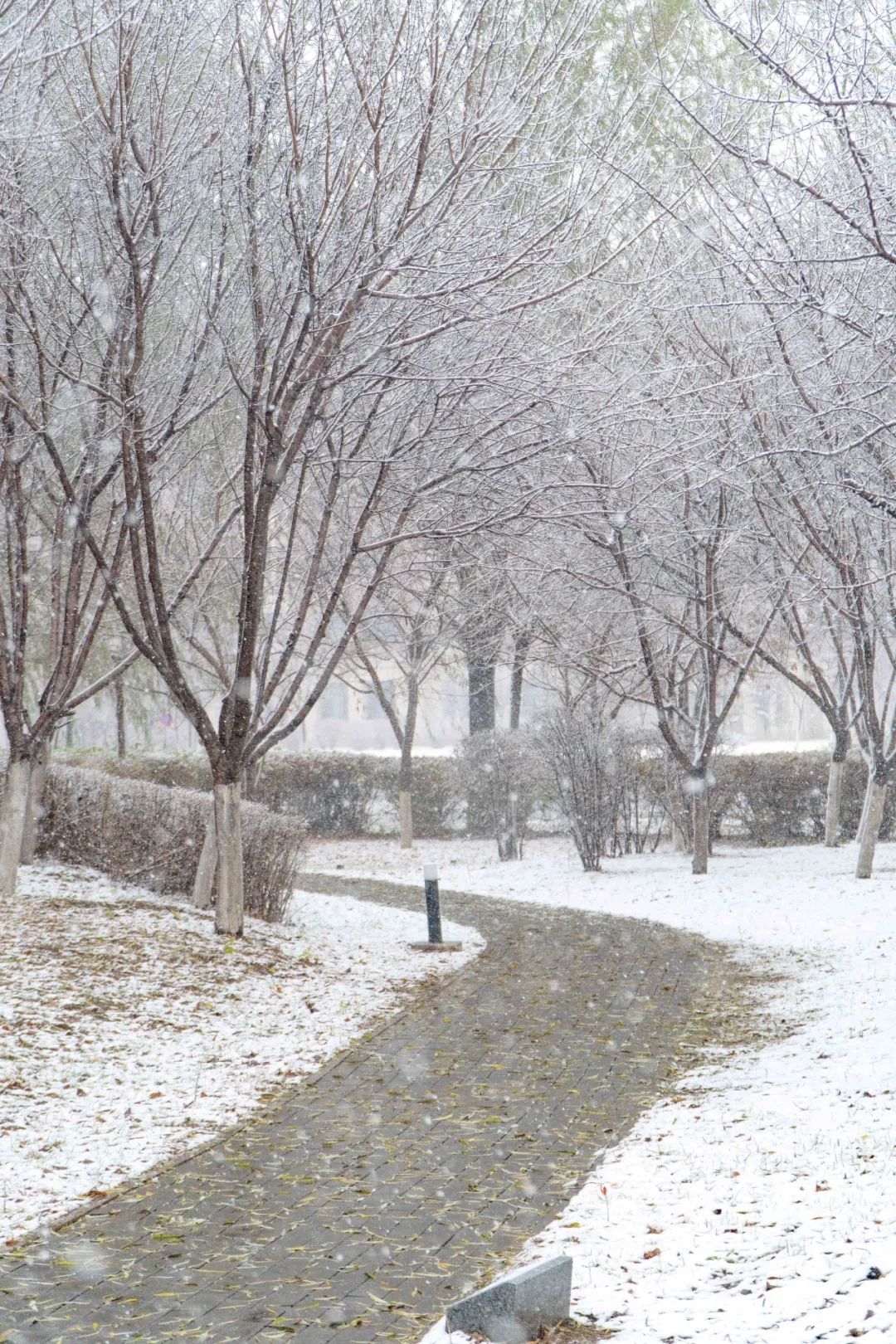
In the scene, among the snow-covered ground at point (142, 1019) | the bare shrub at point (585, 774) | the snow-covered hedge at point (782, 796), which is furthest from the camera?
the snow-covered hedge at point (782, 796)

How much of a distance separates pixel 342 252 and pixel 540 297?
1.48 metres

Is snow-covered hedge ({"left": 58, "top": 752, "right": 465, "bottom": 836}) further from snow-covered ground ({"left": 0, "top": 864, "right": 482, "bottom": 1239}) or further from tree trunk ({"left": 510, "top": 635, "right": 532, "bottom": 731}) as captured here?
snow-covered ground ({"left": 0, "top": 864, "right": 482, "bottom": 1239})

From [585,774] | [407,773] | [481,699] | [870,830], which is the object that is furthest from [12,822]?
[481,699]

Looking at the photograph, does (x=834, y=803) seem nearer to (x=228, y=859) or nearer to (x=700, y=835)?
(x=700, y=835)

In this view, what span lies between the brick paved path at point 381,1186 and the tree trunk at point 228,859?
1875 mm

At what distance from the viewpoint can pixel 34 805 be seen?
39.9 ft

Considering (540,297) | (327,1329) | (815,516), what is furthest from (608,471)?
(327,1329)

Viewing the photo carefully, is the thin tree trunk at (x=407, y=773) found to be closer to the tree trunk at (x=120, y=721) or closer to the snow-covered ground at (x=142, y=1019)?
the tree trunk at (x=120, y=721)

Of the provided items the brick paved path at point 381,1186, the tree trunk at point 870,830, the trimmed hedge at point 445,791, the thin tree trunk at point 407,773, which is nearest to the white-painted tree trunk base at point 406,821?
the thin tree trunk at point 407,773

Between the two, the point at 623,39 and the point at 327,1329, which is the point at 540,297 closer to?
the point at 327,1329

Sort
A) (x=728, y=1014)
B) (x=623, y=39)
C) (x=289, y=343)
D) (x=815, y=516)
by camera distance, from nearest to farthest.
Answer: (x=728, y=1014) → (x=289, y=343) → (x=815, y=516) → (x=623, y=39)

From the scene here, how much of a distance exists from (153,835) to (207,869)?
107 cm

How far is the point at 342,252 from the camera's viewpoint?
325 inches

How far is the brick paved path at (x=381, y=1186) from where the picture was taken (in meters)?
3.88
